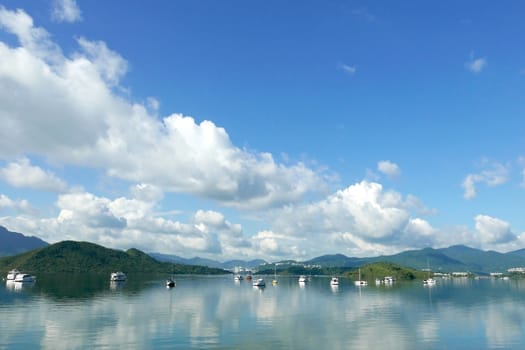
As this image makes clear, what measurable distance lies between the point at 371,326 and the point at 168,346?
48310mm

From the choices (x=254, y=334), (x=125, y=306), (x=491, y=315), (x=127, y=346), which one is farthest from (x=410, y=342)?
(x=125, y=306)

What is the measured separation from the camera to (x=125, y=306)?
5207 inches

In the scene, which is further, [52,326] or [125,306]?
[125,306]

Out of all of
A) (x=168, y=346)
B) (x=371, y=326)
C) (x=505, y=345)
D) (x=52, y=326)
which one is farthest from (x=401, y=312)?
(x=52, y=326)

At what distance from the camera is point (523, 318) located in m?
118

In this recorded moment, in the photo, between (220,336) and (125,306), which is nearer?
(220,336)

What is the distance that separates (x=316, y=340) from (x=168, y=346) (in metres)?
27.0

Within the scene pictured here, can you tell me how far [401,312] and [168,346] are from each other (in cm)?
8242

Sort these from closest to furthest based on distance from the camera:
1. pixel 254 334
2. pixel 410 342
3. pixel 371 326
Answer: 1. pixel 410 342
2. pixel 254 334
3. pixel 371 326

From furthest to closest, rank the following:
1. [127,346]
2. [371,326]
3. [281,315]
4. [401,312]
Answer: [401,312]
[281,315]
[371,326]
[127,346]

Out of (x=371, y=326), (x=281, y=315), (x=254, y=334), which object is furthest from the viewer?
(x=281, y=315)

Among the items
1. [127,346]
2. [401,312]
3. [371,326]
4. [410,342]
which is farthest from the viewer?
[401,312]

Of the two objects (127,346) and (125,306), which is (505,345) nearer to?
Answer: (127,346)

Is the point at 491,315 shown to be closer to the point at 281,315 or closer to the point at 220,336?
the point at 281,315
